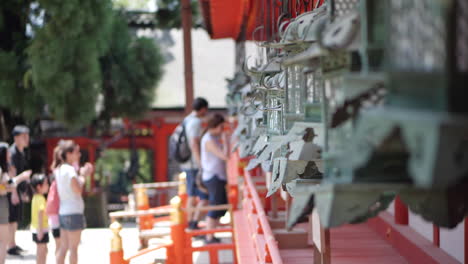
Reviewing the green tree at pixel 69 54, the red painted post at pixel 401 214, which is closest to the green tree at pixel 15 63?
the green tree at pixel 69 54

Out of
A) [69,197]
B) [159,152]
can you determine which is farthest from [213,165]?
[159,152]

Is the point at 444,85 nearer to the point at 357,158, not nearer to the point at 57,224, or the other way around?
the point at 357,158

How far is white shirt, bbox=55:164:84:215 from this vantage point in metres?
5.38

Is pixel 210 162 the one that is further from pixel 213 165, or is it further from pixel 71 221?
pixel 71 221

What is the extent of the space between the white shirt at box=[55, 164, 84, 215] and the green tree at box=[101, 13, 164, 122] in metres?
11.1

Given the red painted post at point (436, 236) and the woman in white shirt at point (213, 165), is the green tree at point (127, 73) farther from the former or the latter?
the red painted post at point (436, 236)

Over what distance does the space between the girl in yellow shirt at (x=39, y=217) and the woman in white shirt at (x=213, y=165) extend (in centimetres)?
167

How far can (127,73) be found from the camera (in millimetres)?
16625

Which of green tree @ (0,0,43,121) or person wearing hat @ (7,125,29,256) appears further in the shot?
green tree @ (0,0,43,121)

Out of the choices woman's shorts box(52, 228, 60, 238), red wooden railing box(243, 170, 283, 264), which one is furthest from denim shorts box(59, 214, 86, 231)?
red wooden railing box(243, 170, 283, 264)

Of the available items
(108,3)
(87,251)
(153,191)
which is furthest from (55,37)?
(87,251)

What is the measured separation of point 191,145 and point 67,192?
81.2 inches

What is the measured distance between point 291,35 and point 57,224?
13.3 ft

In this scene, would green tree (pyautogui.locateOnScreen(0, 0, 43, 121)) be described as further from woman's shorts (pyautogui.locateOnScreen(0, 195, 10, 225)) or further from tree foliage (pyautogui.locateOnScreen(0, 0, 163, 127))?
woman's shorts (pyautogui.locateOnScreen(0, 195, 10, 225))
